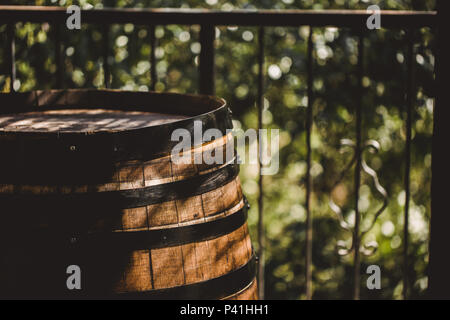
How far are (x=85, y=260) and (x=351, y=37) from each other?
7.44 feet

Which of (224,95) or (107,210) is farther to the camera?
(224,95)

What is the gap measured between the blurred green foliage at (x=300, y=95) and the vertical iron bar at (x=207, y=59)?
100cm

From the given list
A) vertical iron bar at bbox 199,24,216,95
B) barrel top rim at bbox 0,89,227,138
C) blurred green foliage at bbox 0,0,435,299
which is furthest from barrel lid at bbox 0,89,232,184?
blurred green foliage at bbox 0,0,435,299

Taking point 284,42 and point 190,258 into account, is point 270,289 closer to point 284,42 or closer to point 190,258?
point 284,42

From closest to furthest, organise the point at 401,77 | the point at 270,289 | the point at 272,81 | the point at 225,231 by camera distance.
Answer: the point at 225,231 → the point at 401,77 → the point at 272,81 → the point at 270,289

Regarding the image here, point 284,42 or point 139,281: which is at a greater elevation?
point 284,42

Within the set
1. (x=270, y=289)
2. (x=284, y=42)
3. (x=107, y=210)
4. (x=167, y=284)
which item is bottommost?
(x=270, y=289)

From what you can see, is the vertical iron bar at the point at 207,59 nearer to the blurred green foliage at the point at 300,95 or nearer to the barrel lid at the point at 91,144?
the barrel lid at the point at 91,144

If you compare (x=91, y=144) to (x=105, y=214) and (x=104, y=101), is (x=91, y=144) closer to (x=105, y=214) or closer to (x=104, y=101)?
(x=105, y=214)

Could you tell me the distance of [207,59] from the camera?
2260mm

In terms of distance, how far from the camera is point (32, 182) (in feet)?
4.62

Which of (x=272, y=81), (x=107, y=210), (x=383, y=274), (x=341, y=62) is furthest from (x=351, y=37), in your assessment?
(x=107, y=210)

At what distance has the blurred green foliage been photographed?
3283 mm

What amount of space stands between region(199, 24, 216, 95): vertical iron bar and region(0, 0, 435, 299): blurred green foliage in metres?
1.00
